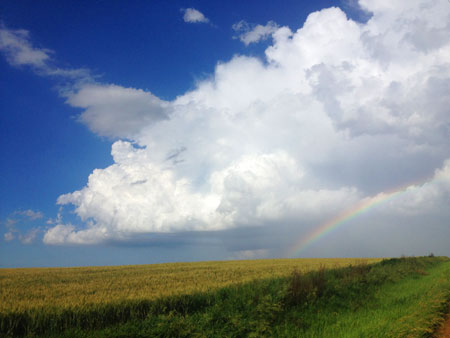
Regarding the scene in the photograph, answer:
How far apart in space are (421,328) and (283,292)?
469 cm

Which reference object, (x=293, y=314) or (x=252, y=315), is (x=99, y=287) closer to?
(x=252, y=315)

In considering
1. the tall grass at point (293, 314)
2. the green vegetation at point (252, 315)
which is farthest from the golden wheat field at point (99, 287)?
the tall grass at point (293, 314)

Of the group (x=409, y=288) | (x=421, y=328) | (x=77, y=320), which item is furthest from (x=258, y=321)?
(x=409, y=288)

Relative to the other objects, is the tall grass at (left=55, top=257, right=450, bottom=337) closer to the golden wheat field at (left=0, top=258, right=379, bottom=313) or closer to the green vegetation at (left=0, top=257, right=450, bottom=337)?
the green vegetation at (left=0, top=257, right=450, bottom=337)

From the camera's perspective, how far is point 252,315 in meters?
10.7

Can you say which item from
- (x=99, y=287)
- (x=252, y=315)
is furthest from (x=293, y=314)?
(x=99, y=287)

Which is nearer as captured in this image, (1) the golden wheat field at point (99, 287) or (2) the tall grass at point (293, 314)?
(2) the tall grass at point (293, 314)

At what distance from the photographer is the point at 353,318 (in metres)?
12.3

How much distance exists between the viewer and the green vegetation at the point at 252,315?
9.12m

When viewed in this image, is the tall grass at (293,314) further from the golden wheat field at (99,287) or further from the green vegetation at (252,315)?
the golden wheat field at (99,287)

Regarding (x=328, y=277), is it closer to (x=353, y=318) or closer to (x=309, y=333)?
(x=353, y=318)

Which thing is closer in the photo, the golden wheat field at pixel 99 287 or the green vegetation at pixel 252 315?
the green vegetation at pixel 252 315

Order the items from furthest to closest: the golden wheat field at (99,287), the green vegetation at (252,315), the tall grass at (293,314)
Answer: the golden wheat field at (99,287)
the tall grass at (293,314)
the green vegetation at (252,315)

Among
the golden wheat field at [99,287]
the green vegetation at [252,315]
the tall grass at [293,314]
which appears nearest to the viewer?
the green vegetation at [252,315]
